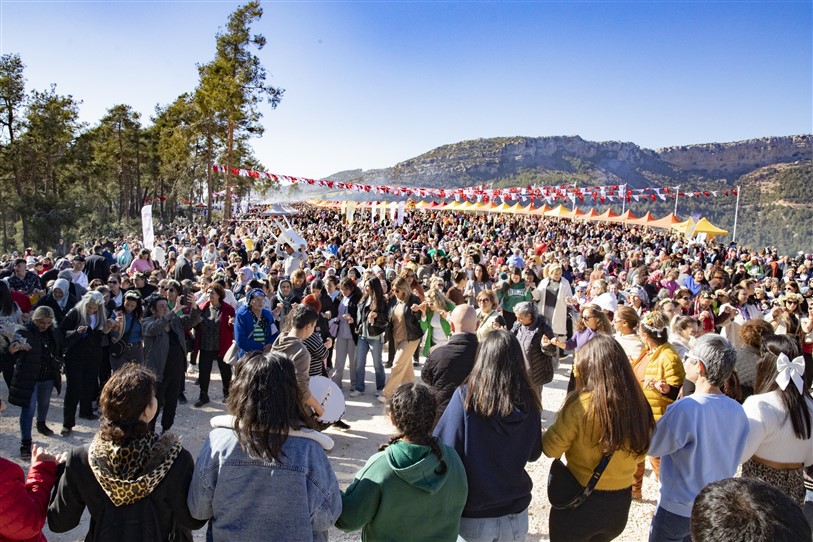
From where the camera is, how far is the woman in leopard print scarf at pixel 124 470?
189 centimetres

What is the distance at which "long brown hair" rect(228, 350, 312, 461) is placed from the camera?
1843mm

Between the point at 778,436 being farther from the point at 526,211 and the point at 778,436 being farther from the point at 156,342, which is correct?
the point at 526,211

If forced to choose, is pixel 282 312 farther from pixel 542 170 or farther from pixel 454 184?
pixel 542 170

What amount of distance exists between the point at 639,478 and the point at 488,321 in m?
1.88

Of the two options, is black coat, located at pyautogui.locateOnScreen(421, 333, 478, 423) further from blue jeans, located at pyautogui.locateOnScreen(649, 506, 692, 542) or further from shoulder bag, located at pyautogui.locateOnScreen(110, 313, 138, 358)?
shoulder bag, located at pyautogui.locateOnScreen(110, 313, 138, 358)

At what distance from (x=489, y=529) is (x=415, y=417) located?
770 millimetres

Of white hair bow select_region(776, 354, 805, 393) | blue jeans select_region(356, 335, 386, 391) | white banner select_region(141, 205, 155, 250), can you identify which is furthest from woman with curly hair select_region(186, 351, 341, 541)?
white banner select_region(141, 205, 155, 250)

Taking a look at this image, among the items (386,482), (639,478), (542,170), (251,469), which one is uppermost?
(542,170)

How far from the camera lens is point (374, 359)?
6656 millimetres

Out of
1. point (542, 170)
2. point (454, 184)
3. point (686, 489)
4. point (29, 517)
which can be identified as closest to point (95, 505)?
Result: point (29, 517)

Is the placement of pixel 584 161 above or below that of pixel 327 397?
above

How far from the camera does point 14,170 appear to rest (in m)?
25.2

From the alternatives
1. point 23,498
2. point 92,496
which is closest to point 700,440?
point 92,496

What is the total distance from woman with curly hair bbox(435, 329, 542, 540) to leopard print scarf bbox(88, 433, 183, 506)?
121 centimetres
